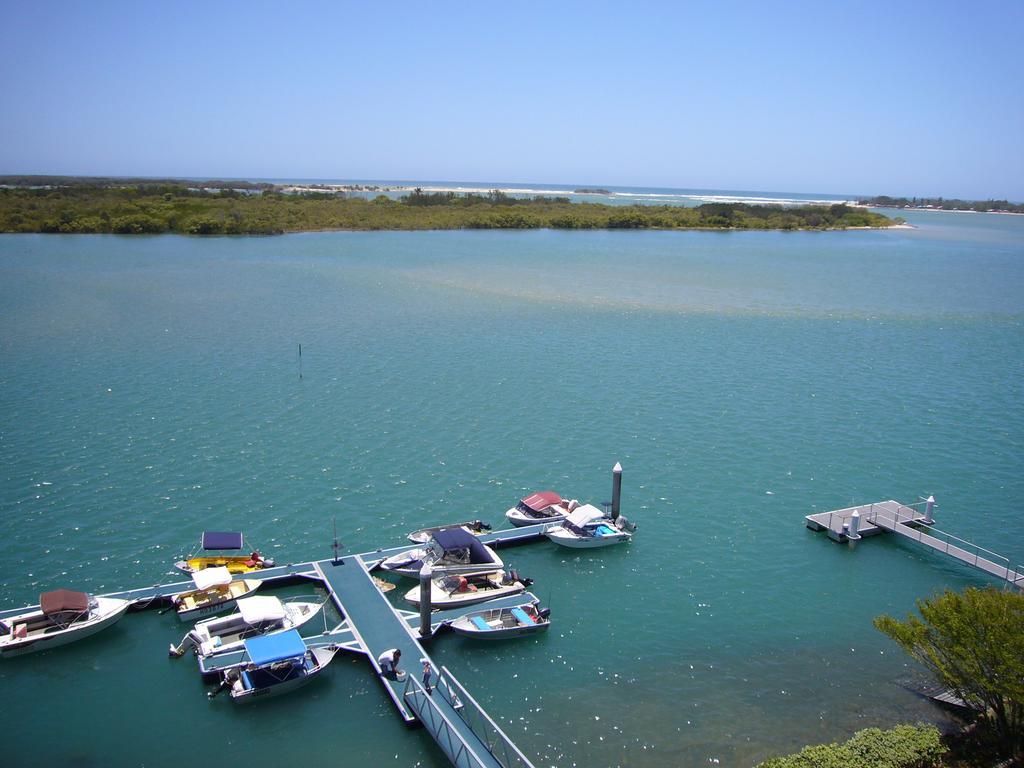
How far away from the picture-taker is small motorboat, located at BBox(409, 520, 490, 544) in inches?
1059

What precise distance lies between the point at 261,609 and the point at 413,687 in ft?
18.6

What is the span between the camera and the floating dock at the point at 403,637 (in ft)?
58.7

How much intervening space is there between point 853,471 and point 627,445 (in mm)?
10410

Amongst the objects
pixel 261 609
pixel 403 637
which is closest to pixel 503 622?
pixel 403 637

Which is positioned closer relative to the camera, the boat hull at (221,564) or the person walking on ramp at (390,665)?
the person walking on ramp at (390,665)

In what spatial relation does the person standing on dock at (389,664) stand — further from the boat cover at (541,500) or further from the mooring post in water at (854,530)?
the mooring post in water at (854,530)

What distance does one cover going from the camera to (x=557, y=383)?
4622cm

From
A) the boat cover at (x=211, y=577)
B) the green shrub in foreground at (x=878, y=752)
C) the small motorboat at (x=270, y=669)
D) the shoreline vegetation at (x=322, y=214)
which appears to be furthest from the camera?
the shoreline vegetation at (x=322, y=214)

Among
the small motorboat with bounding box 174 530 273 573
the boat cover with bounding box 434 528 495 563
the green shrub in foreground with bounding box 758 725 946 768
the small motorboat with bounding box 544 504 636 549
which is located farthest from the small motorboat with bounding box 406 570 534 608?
the green shrub in foreground with bounding box 758 725 946 768

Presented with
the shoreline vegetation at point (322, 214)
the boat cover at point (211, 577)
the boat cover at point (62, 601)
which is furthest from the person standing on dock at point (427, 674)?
the shoreline vegetation at point (322, 214)

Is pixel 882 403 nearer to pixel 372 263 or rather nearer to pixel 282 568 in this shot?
pixel 282 568

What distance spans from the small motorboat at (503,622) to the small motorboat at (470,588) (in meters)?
0.90

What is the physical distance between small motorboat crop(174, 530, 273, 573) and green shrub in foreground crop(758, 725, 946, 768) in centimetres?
1701

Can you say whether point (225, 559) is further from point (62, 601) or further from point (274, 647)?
point (274, 647)
